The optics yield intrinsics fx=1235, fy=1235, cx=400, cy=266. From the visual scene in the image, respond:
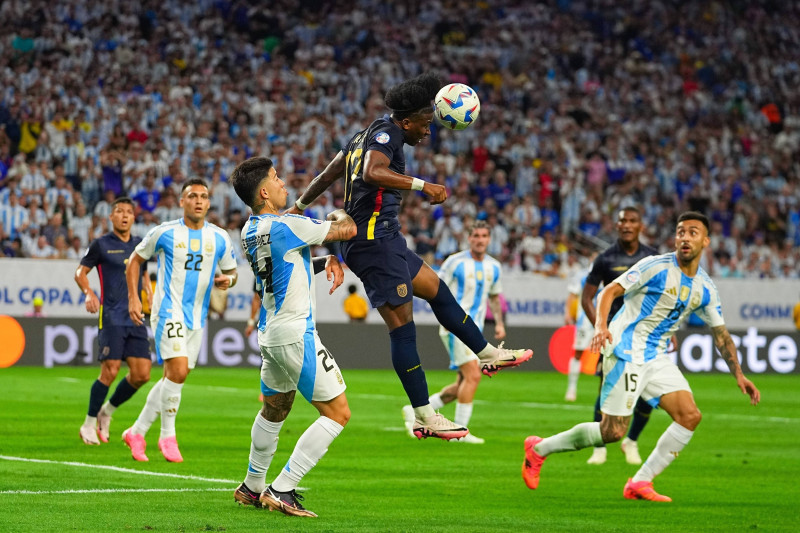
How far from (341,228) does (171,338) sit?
4063mm

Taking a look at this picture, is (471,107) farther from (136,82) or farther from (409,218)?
(136,82)

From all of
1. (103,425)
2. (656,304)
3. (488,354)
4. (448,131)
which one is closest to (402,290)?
(488,354)

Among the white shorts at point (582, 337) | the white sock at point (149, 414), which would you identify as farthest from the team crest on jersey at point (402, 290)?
the white shorts at point (582, 337)

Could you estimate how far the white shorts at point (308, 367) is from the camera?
7.93m

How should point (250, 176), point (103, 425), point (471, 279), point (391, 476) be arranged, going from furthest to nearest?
point (471, 279) < point (103, 425) < point (391, 476) < point (250, 176)

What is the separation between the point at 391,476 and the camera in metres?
10.9

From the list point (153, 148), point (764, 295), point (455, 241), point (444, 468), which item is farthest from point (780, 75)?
point (444, 468)

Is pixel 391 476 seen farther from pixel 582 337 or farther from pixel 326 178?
pixel 582 337

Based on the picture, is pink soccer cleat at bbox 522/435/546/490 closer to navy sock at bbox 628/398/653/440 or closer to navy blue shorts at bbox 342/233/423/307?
navy blue shorts at bbox 342/233/423/307

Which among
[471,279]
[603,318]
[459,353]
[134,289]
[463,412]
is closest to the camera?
[603,318]

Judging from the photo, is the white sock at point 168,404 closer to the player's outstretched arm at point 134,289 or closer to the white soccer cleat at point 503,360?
the player's outstretched arm at point 134,289

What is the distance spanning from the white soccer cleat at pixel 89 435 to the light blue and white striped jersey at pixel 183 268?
179 centimetres

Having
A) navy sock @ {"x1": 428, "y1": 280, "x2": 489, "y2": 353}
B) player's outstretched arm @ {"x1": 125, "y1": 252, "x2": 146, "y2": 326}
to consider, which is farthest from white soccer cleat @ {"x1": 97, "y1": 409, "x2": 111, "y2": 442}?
navy sock @ {"x1": 428, "y1": 280, "x2": 489, "y2": 353}

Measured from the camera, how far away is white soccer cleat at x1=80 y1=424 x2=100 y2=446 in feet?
41.3
